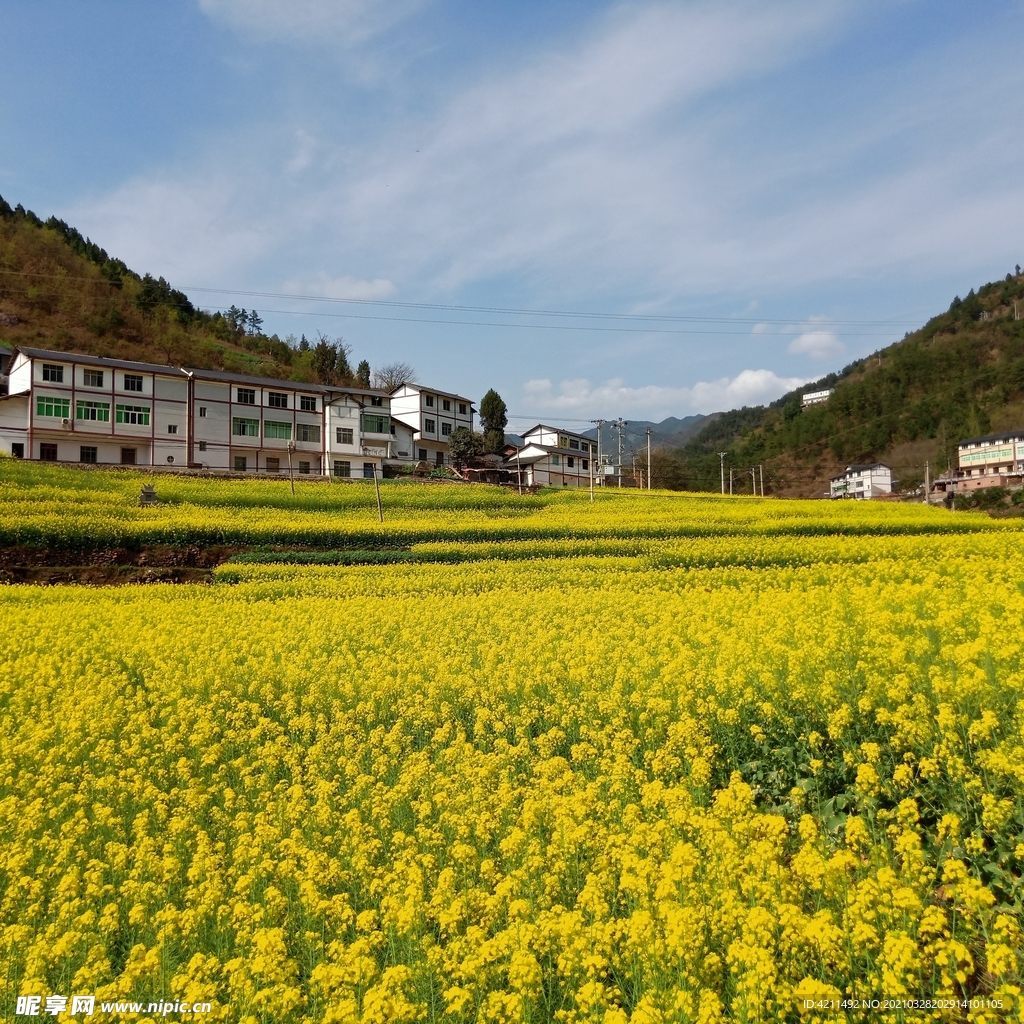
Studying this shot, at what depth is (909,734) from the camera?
516 centimetres

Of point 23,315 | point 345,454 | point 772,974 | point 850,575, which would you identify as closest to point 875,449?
point 345,454

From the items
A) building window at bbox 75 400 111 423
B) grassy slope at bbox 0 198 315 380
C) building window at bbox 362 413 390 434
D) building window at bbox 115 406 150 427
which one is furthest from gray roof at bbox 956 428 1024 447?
building window at bbox 75 400 111 423

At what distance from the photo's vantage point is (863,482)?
92938 mm

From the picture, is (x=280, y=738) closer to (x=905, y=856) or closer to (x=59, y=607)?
(x=905, y=856)

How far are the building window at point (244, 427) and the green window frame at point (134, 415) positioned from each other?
5.31 m

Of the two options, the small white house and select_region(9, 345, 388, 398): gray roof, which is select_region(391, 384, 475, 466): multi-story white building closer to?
select_region(9, 345, 388, 398): gray roof

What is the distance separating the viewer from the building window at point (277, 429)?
49469 mm

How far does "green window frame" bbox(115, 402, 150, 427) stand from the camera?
143 ft

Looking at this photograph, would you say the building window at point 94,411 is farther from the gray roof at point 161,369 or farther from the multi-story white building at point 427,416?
the multi-story white building at point 427,416

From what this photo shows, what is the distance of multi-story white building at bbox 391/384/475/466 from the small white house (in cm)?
5377

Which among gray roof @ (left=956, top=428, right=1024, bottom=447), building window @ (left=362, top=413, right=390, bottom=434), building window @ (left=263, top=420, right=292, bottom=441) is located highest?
gray roof @ (left=956, top=428, right=1024, bottom=447)

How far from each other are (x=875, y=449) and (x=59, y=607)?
10468cm

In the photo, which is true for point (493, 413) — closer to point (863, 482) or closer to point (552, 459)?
point (552, 459)

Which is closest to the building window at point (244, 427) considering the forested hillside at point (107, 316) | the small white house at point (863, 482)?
the forested hillside at point (107, 316)
